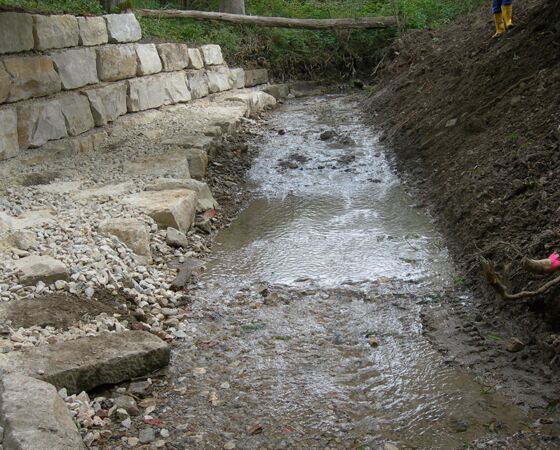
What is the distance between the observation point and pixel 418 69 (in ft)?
33.8

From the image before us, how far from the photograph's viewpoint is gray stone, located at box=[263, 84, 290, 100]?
12891mm

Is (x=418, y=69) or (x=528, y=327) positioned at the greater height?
(x=418, y=69)

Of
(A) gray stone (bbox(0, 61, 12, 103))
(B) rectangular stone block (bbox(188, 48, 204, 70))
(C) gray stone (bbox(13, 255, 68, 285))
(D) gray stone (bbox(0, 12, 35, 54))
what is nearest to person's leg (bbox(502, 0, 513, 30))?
(B) rectangular stone block (bbox(188, 48, 204, 70))

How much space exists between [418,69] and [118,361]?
8.21 meters

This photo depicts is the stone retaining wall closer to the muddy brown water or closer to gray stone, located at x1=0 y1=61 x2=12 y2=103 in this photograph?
gray stone, located at x1=0 y1=61 x2=12 y2=103

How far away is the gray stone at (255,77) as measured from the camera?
1302cm

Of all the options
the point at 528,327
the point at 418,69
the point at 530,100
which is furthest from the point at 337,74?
the point at 528,327

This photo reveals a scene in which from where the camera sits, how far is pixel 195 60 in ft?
36.8

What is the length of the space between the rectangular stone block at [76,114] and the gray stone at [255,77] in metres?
5.59

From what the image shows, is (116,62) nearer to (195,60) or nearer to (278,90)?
(195,60)

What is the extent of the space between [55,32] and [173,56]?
313cm

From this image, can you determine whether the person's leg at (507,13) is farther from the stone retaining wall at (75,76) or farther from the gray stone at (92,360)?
the gray stone at (92,360)

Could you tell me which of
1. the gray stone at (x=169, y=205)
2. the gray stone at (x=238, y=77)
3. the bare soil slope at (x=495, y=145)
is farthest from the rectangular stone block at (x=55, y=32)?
the gray stone at (x=238, y=77)

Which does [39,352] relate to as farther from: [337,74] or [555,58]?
[337,74]
